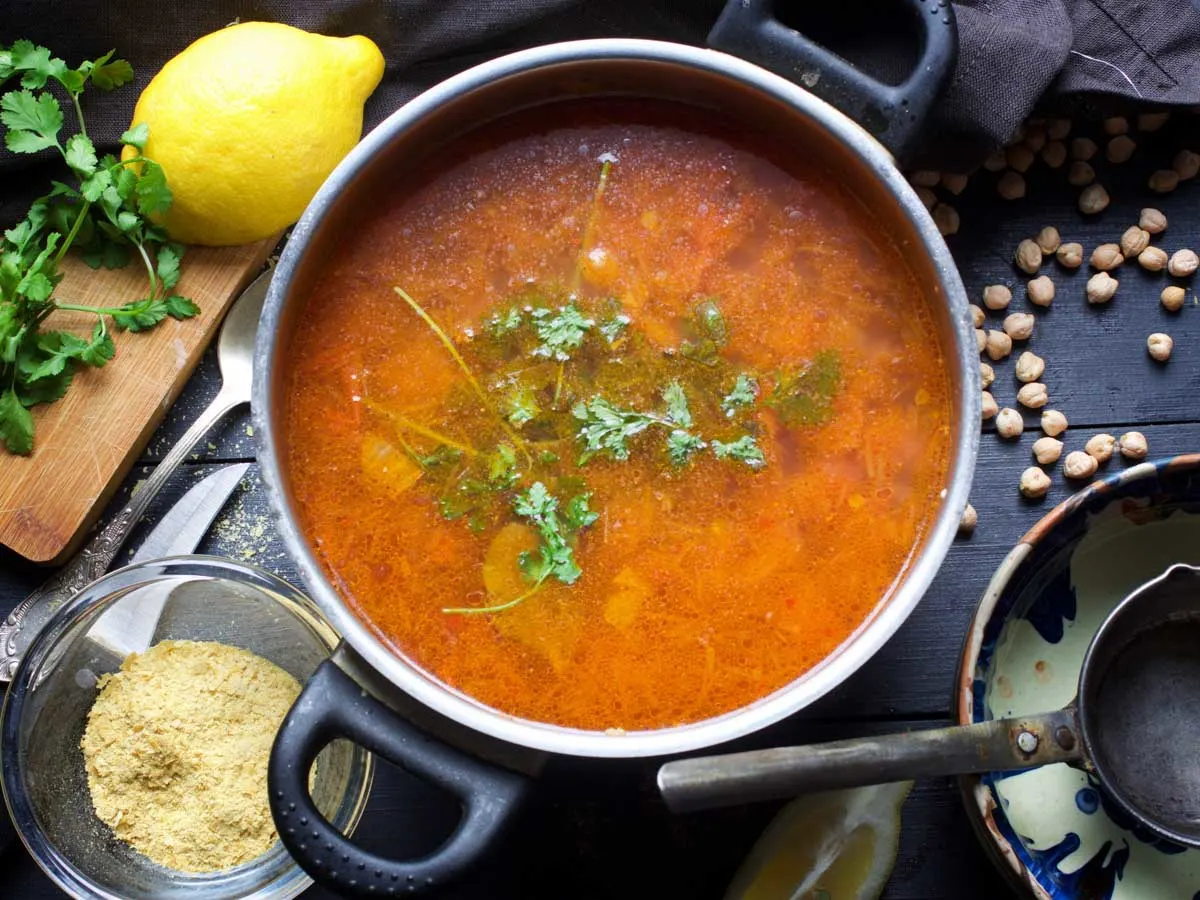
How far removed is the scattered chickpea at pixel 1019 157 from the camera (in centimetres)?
199

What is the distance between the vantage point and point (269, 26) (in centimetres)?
182

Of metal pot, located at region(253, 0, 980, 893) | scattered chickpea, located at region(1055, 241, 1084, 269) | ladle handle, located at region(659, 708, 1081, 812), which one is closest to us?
ladle handle, located at region(659, 708, 1081, 812)

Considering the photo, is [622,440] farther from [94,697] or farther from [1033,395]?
[94,697]

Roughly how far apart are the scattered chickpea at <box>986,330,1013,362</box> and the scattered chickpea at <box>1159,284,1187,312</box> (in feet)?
0.92

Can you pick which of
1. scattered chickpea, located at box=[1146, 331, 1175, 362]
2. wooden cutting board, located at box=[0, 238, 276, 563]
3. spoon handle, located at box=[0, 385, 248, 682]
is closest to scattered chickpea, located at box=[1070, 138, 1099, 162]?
scattered chickpea, located at box=[1146, 331, 1175, 362]

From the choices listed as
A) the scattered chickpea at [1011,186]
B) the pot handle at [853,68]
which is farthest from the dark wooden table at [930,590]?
the pot handle at [853,68]

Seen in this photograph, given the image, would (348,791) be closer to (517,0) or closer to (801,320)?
(801,320)

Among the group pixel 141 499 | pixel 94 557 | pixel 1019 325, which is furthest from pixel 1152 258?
Result: pixel 94 557

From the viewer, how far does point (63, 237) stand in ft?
6.31

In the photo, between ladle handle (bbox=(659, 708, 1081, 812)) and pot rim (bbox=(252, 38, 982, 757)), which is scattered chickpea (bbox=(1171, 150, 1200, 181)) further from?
ladle handle (bbox=(659, 708, 1081, 812))

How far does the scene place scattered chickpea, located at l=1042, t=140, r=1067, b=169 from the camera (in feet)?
6.52

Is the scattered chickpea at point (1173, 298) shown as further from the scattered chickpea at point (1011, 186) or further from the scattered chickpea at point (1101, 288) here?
the scattered chickpea at point (1011, 186)

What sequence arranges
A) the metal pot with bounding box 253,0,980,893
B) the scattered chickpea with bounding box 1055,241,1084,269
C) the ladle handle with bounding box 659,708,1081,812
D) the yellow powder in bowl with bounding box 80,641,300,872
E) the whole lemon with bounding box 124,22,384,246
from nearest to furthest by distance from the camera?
the ladle handle with bounding box 659,708,1081,812 → the metal pot with bounding box 253,0,980,893 → the whole lemon with bounding box 124,22,384,246 → the yellow powder in bowl with bounding box 80,641,300,872 → the scattered chickpea with bounding box 1055,241,1084,269

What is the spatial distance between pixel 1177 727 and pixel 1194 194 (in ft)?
2.95
